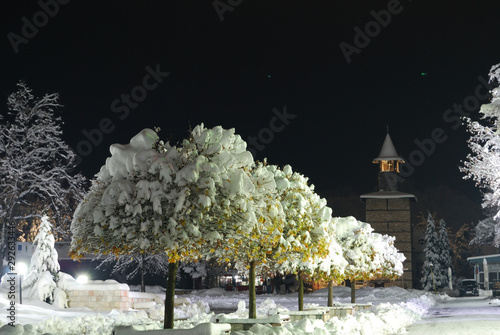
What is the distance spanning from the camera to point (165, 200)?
40.0 feet

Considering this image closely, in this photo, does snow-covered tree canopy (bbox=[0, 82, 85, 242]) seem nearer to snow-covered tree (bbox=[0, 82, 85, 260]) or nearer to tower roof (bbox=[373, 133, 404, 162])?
snow-covered tree (bbox=[0, 82, 85, 260])

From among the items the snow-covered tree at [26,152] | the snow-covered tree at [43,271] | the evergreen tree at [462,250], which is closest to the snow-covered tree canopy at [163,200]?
the snow-covered tree at [43,271]

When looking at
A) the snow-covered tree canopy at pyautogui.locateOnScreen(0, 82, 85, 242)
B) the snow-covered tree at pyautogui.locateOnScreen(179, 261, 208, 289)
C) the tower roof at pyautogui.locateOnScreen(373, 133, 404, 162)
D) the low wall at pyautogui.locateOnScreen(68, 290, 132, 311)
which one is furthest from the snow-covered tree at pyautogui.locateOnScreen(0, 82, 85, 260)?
the tower roof at pyautogui.locateOnScreen(373, 133, 404, 162)

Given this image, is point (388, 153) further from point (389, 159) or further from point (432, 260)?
point (432, 260)

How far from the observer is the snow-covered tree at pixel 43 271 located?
1143 inches

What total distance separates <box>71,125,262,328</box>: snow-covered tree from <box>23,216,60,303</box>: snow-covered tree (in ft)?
58.0

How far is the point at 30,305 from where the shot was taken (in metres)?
25.3

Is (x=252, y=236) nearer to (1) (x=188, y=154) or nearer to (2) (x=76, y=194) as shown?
(1) (x=188, y=154)

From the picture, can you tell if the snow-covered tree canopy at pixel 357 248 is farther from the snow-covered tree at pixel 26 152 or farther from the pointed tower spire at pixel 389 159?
the pointed tower spire at pixel 389 159

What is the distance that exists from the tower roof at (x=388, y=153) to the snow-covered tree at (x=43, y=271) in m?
53.8

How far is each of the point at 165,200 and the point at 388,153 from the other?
7035 cm

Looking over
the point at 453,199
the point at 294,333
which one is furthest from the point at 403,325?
the point at 453,199

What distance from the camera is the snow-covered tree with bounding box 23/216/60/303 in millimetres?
29031

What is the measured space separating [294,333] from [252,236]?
210 centimetres
